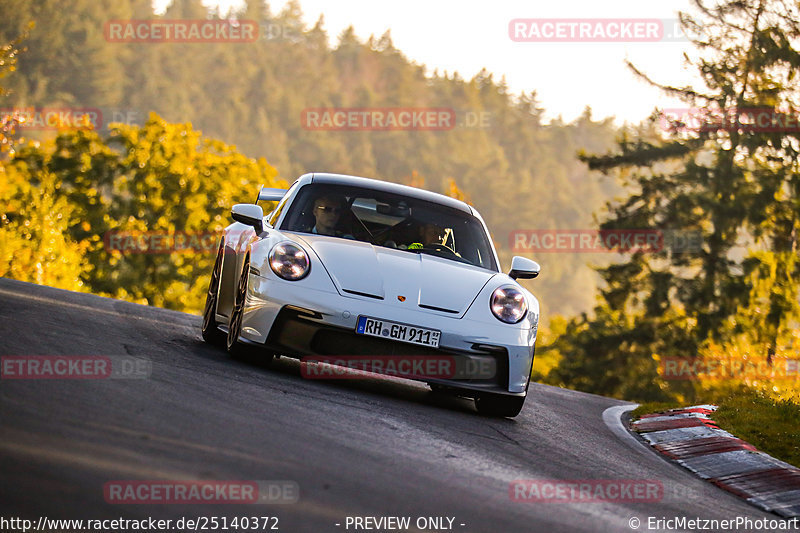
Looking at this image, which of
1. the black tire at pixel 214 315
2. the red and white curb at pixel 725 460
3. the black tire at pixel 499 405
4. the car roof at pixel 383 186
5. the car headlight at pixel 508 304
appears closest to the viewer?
the red and white curb at pixel 725 460

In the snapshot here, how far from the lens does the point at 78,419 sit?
15.7 ft

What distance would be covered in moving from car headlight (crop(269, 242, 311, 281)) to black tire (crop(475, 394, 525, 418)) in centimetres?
160

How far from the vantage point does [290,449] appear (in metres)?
4.96

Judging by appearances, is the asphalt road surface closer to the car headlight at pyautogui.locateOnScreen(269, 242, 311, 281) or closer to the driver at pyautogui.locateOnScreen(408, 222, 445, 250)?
the car headlight at pyautogui.locateOnScreen(269, 242, 311, 281)

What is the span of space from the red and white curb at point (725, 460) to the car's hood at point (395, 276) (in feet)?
6.66

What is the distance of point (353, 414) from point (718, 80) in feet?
127

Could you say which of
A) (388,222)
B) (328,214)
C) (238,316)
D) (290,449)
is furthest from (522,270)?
(290,449)

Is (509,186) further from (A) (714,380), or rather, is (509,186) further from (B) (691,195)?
(A) (714,380)

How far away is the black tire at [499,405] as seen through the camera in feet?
25.8

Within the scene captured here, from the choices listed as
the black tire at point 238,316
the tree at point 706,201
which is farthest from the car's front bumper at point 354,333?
the tree at point 706,201

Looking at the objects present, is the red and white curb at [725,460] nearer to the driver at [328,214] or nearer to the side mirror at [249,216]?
the driver at [328,214]

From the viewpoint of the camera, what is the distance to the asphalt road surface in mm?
3957

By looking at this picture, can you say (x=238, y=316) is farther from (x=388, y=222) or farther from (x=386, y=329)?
(x=388, y=222)

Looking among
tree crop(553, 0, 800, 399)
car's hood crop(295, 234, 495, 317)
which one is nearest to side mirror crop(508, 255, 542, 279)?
car's hood crop(295, 234, 495, 317)
